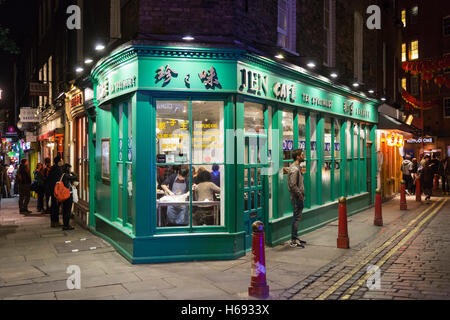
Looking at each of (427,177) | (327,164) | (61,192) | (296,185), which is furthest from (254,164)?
(427,177)

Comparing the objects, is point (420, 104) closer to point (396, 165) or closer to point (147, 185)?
point (396, 165)

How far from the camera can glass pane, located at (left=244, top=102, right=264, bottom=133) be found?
9586 mm

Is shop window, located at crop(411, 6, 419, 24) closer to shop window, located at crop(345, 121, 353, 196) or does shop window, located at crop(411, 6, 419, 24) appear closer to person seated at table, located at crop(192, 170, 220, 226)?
shop window, located at crop(345, 121, 353, 196)

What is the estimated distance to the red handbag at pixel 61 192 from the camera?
39.1ft

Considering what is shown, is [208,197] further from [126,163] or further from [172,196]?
[126,163]

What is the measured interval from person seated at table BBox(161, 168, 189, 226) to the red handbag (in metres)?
4.53

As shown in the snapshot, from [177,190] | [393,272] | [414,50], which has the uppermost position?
[414,50]

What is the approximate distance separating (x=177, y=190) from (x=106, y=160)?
2967mm

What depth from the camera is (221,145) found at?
348 inches

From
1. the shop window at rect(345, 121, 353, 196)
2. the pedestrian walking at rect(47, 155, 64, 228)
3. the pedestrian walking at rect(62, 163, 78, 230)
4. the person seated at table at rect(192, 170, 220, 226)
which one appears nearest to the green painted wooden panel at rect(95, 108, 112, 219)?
the pedestrian walking at rect(62, 163, 78, 230)

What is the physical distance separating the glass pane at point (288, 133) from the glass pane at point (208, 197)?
2.83 meters

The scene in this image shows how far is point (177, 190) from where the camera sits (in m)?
8.78
